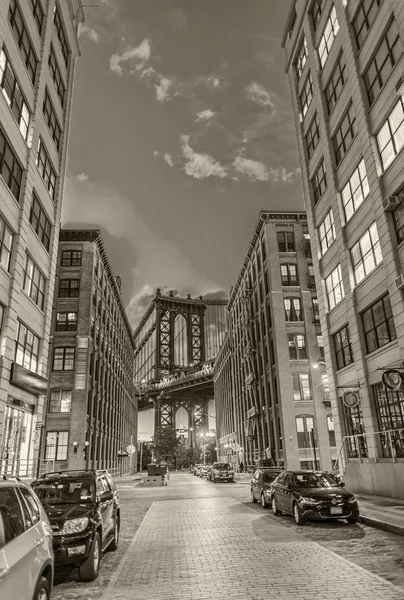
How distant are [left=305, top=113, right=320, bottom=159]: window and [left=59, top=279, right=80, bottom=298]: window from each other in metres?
30.5

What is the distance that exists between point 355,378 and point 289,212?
111ft

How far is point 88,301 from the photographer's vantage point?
51.2 metres

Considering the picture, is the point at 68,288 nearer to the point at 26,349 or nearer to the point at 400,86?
the point at 26,349

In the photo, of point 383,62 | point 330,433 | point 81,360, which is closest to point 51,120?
→ point 383,62

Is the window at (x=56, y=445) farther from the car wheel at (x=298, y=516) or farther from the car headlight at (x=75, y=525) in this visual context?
the car headlight at (x=75, y=525)

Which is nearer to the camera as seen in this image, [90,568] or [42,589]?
[42,589]

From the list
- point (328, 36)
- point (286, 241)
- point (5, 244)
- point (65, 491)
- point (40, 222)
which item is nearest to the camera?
point (65, 491)

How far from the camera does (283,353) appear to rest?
161 ft

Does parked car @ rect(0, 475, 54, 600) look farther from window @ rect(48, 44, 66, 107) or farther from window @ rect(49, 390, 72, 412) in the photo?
window @ rect(49, 390, 72, 412)

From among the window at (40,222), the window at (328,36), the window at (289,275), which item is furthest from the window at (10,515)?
the window at (289,275)

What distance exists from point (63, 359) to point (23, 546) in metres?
46.6

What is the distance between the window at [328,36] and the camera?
27.9 m

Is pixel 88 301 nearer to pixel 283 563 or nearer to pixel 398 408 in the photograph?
pixel 398 408

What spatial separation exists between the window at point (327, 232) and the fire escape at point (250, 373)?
98.2 ft
